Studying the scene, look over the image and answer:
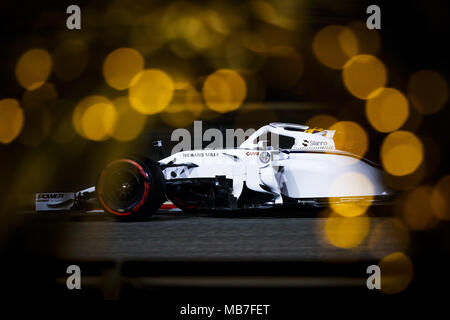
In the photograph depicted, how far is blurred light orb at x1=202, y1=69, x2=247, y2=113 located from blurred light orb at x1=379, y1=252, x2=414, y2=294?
10.8ft

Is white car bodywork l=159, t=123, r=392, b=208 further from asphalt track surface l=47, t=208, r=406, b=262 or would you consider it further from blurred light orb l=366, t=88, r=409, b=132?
blurred light orb l=366, t=88, r=409, b=132

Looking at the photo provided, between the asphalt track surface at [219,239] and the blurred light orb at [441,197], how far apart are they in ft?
3.39

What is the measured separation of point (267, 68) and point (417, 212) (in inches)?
98.6

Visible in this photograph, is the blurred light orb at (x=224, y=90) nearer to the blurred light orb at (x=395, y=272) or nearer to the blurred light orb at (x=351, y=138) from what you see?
the blurred light orb at (x=351, y=138)

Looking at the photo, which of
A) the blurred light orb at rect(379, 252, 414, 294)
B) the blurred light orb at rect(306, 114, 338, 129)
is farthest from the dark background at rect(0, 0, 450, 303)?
the blurred light orb at rect(379, 252, 414, 294)

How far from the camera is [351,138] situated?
19.8 ft

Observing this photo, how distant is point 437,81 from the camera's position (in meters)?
6.15

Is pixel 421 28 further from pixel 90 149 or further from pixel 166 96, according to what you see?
pixel 90 149

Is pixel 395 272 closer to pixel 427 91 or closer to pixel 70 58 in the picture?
pixel 427 91

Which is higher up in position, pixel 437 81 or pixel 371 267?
pixel 437 81

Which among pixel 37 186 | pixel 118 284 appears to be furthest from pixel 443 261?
pixel 37 186

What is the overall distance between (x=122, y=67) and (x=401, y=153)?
3.66 m

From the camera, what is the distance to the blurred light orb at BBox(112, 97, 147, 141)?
6.71 metres

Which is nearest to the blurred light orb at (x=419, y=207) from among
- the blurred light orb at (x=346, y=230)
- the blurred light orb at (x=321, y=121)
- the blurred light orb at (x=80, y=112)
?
the blurred light orb at (x=346, y=230)
